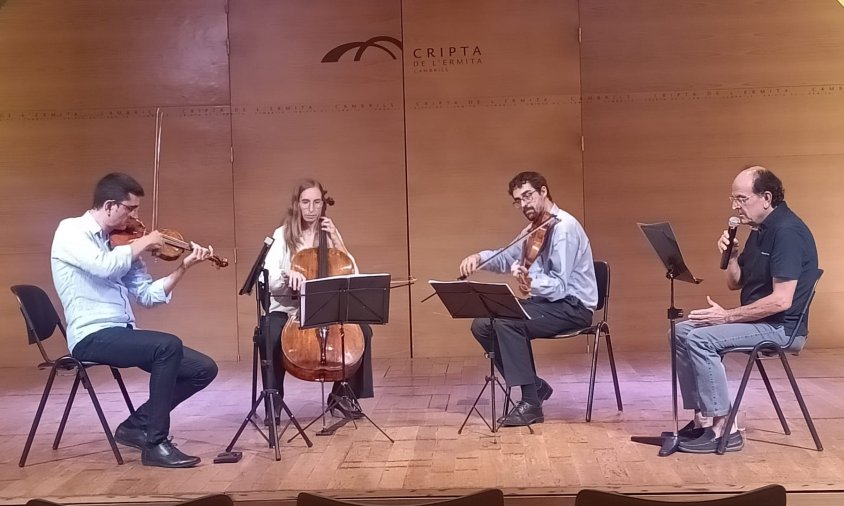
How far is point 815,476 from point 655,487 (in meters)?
0.66

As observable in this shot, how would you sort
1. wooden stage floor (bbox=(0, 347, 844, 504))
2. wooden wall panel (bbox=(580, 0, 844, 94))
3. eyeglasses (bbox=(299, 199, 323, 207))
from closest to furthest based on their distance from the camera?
wooden stage floor (bbox=(0, 347, 844, 504)) → eyeglasses (bbox=(299, 199, 323, 207)) → wooden wall panel (bbox=(580, 0, 844, 94))

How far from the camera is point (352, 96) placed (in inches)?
250

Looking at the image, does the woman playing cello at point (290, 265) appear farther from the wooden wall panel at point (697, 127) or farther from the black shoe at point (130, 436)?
the wooden wall panel at point (697, 127)

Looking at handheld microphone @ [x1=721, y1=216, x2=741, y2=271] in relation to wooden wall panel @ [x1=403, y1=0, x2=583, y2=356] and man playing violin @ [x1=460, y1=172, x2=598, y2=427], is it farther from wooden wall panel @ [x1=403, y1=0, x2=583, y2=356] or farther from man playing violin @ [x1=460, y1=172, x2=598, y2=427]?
wooden wall panel @ [x1=403, y1=0, x2=583, y2=356]

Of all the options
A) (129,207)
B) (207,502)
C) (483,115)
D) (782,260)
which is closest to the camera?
(207,502)

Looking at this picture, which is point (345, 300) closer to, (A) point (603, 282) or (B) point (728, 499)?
(A) point (603, 282)

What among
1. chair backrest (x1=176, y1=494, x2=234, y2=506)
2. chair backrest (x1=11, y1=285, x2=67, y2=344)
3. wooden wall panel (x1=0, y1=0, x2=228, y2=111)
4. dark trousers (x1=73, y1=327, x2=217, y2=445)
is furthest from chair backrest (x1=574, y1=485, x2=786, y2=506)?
wooden wall panel (x1=0, y1=0, x2=228, y2=111)

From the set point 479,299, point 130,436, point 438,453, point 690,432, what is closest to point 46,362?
point 130,436

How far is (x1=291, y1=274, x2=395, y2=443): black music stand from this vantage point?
367cm

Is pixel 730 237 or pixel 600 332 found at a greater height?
pixel 730 237

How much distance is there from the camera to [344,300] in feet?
12.4

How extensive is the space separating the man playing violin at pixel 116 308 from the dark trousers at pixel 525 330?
150 cm

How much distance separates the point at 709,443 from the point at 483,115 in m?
3.38

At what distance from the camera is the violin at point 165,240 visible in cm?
381
